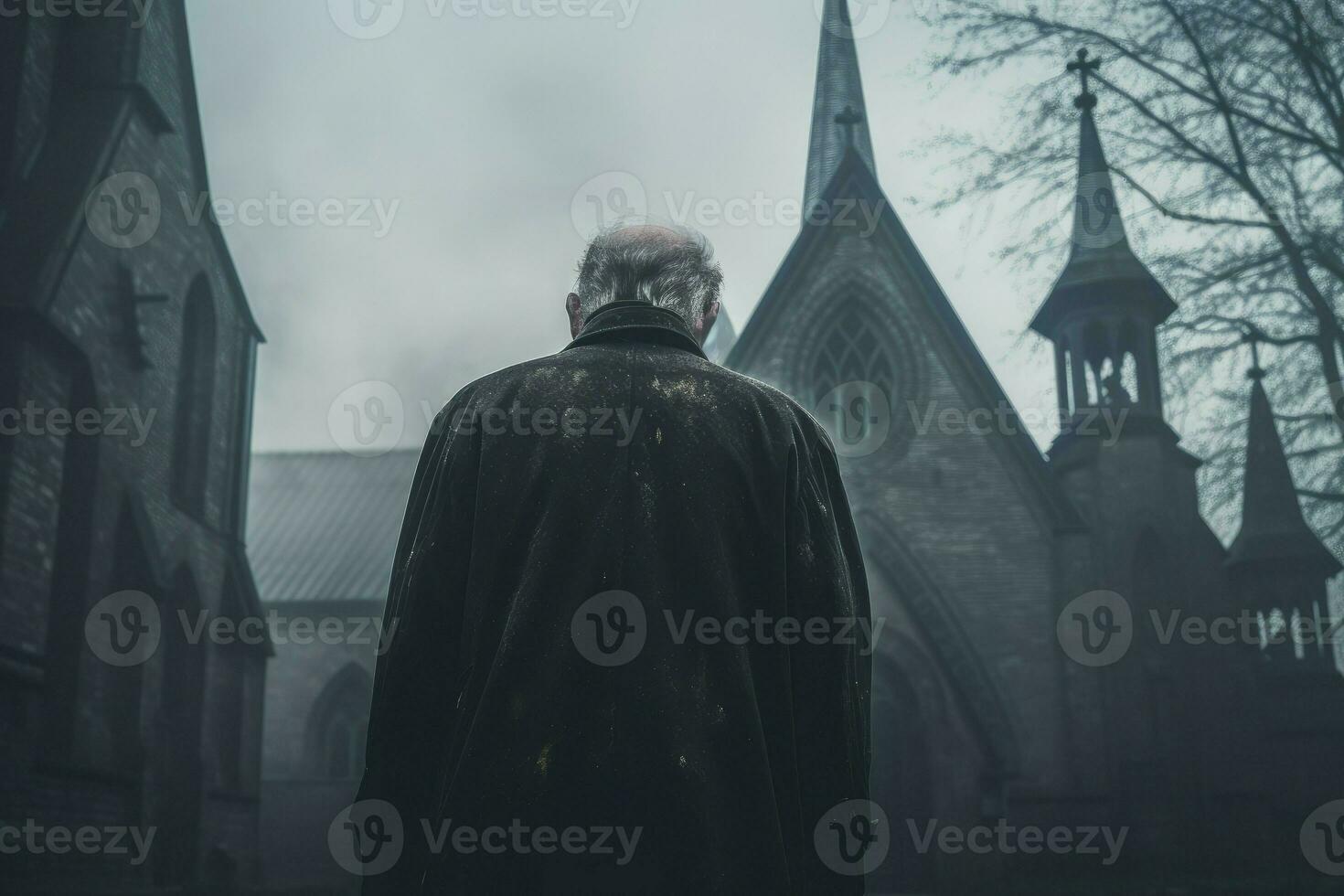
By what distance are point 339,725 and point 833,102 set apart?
16.6 m

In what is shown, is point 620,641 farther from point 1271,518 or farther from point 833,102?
point 833,102

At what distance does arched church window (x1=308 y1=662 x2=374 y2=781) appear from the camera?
26.6 m

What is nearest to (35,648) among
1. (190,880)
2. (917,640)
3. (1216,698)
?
(190,880)

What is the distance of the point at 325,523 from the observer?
3078 centimetres

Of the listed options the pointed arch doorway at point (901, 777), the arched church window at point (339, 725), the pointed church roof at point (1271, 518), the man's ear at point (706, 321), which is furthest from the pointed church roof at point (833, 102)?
the man's ear at point (706, 321)

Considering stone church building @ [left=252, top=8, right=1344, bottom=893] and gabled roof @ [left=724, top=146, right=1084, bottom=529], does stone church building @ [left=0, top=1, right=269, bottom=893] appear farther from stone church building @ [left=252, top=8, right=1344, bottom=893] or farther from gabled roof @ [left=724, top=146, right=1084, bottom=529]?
stone church building @ [left=252, top=8, right=1344, bottom=893]

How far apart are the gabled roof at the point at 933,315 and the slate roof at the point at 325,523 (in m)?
11.5

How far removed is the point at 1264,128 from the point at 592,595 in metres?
15.2

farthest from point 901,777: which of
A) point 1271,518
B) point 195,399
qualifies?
point 195,399

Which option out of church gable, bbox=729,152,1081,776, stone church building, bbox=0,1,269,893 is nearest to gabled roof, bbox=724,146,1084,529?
church gable, bbox=729,152,1081,776

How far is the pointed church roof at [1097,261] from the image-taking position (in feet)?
63.8

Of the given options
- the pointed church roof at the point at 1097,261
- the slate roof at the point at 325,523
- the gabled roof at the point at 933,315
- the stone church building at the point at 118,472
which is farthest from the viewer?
the slate roof at the point at 325,523

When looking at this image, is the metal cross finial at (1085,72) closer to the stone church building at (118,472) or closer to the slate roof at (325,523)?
the stone church building at (118,472)

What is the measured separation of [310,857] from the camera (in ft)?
80.3
